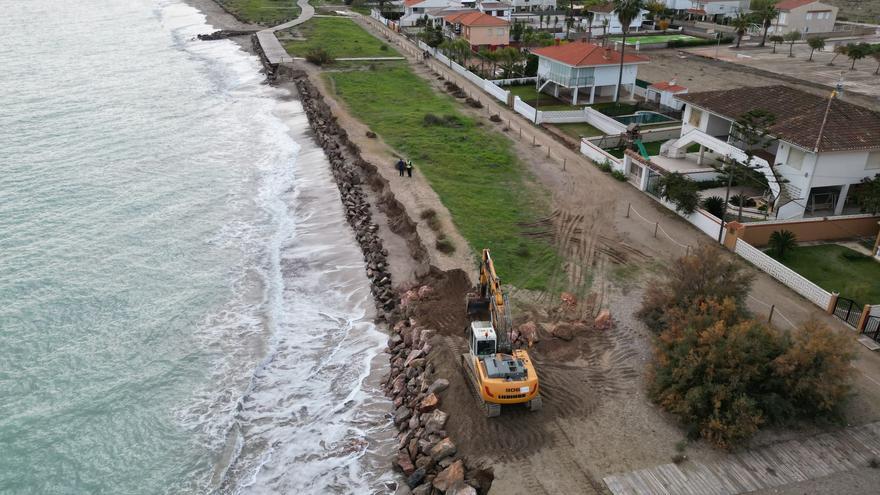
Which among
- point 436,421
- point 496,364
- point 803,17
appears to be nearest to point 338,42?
point 803,17

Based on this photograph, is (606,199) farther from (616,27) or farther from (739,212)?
(616,27)

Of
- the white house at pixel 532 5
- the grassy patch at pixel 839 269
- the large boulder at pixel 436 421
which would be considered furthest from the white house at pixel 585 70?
the white house at pixel 532 5

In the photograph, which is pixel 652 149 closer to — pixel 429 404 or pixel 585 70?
pixel 585 70

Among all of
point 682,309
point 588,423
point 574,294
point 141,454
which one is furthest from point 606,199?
point 141,454

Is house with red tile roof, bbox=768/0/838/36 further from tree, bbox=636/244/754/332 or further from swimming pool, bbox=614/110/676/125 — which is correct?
tree, bbox=636/244/754/332

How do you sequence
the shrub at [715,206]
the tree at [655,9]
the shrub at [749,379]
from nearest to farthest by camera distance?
the shrub at [749,379]
the shrub at [715,206]
the tree at [655,9]

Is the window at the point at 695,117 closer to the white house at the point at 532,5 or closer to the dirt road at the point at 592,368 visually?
the dirt road at the point at 592,368
